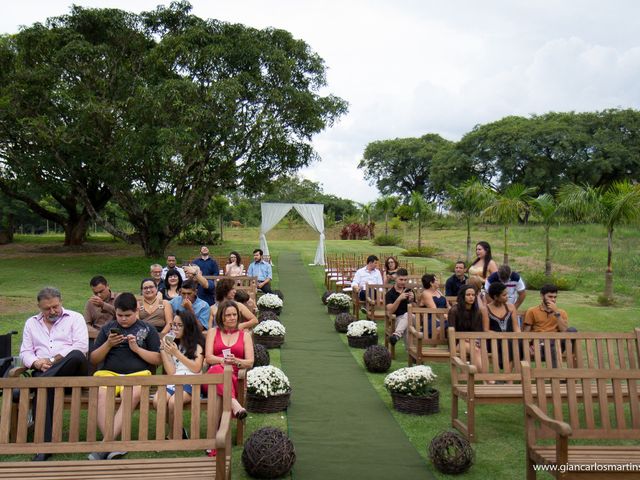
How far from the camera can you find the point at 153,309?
7848mm

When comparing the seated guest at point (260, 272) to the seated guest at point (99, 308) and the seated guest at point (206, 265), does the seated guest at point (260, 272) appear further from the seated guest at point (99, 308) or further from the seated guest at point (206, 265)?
the seated guest at point (99, 308)

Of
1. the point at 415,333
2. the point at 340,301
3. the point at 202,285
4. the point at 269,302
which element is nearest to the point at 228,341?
the point at 415,333

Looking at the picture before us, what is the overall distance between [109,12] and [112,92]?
297cm

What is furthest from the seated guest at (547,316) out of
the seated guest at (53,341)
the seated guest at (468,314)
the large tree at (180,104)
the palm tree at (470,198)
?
the large tree at (180,104)

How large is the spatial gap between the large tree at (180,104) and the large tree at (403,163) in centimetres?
4322

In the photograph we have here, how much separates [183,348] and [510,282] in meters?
5.02

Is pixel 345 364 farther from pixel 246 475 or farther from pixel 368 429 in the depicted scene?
pixel 246 475

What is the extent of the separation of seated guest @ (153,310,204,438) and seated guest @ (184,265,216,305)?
129 inches

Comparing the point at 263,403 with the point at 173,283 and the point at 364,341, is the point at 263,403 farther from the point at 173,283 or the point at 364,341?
the point at 364,341

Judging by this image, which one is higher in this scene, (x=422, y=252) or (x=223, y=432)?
(x=422, y=252)

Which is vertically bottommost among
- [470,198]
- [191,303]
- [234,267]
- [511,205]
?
[191,303]

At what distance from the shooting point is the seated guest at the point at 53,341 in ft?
18.2

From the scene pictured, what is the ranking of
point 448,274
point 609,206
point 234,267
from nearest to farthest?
point 234,267 < point 609,206 < point 448,274

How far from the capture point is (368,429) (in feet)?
20.0
